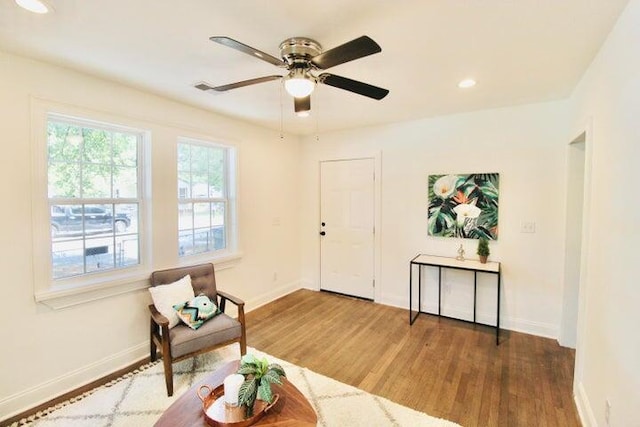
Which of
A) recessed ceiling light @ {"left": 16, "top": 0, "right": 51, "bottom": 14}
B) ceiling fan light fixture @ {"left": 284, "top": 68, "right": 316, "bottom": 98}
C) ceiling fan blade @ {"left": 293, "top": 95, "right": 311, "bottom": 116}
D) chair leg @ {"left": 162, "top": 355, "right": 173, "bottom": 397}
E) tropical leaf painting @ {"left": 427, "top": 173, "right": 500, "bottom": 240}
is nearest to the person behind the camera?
recessed ceiling light @ {"left": 16, "top": 0, "right": 51, "bottom": 14}

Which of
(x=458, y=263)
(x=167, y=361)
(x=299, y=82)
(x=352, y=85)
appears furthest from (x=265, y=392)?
(x=458, y=263)

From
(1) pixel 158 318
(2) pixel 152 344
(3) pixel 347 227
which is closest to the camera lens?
(1) pixel 158 318

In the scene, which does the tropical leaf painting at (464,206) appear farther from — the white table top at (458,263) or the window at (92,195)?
the window at (92,195)

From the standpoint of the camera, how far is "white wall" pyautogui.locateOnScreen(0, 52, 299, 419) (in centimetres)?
208

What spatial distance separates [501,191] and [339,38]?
2576 millimetres

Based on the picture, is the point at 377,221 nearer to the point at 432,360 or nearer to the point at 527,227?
the point at 527,227

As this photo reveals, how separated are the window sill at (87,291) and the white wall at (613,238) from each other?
11.1ft

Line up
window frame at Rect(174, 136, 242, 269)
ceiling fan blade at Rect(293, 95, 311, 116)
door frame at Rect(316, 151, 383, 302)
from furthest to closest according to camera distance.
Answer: door frame at Rect(316, 151, 383, 302), window frame at Rect(174, 136, 242, 269), ceiling fan blade at Rect(293, 95, 311, 116)

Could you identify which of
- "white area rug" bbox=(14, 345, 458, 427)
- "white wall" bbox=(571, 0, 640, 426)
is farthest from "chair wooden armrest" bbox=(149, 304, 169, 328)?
"white wall" bbox=(571, 0, 640, 426)

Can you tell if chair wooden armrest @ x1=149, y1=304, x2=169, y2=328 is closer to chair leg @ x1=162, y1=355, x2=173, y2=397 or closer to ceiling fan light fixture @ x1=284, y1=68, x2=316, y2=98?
chair leg @ x1=162, y1=355, x2=173, y2=397

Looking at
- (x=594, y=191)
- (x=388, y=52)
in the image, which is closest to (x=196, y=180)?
(x=388, y=52)

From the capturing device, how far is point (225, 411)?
1.46 metres

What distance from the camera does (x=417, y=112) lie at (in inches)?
138

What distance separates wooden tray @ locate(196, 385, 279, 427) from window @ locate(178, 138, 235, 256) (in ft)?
6.45
